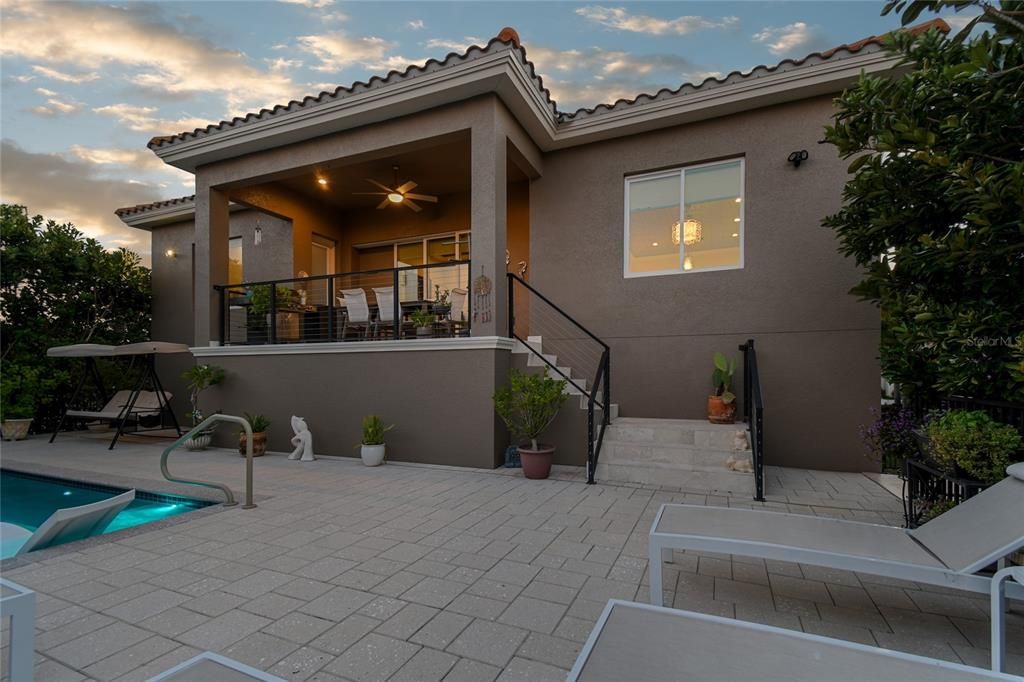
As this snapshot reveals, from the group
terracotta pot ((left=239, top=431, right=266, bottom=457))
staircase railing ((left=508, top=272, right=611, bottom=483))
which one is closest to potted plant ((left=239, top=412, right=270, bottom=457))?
terracotta pot ((left=239, top=431, right=266, bottom=457))

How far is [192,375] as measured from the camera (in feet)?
24.5

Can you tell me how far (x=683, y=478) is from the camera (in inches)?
199

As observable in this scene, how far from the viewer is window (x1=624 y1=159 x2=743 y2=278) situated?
6.54m

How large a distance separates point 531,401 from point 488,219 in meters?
2.37

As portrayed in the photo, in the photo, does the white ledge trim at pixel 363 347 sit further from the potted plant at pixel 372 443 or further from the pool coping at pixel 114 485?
the pool coping at pixel 114 485

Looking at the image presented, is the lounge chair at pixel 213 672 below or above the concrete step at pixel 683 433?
above

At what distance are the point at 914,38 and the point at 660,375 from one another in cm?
439

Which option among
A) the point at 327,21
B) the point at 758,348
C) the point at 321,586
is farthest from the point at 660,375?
the point at 327,21

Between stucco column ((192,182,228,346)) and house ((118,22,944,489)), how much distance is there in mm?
35

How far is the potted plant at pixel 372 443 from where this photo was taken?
20.4 feet

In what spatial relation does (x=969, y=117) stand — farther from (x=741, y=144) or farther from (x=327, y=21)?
(x=327, y=21)

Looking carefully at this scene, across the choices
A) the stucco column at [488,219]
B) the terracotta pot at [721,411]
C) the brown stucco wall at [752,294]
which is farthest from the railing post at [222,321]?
the terracotta pot at [721,411]

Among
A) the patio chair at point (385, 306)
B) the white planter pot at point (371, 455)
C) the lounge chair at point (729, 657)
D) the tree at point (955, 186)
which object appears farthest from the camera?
the patio chair at point (385, 306)

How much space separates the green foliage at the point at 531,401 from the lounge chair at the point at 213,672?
4134mm
